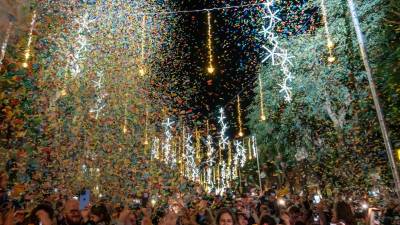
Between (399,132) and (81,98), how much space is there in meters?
16.6

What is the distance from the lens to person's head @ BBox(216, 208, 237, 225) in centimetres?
575

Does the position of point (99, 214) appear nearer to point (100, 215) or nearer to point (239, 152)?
point (100, 215)

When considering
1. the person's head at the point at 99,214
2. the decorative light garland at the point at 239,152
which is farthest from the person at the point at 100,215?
the decorative light garland at the point at 239,152

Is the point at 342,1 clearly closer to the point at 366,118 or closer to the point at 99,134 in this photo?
the point at 366,118

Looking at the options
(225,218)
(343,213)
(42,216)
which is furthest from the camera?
(343,213)

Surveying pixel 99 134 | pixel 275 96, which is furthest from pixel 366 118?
pixel 99 134

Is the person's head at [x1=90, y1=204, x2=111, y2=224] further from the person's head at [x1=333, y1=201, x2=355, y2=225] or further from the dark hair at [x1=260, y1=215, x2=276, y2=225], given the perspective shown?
the person's head at [x1=333, y1=201, x2=355, y2=225]

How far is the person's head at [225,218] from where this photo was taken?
575cm

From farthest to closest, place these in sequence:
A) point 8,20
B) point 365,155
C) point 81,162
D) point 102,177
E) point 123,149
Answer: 1. point 123,149
2. point 102,177
3. point 81,162
4. point 365,155
5. point 8,20

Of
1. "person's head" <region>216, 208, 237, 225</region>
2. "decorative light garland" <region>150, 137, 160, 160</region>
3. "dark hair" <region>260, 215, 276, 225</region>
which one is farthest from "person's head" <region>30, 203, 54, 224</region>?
"decorative light garland" <region>150, 137, 160, 160</region>

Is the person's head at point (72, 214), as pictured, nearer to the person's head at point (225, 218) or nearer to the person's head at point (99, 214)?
the person's head at point (99, 214)

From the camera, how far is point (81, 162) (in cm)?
2142

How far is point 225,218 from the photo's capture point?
5.79 m

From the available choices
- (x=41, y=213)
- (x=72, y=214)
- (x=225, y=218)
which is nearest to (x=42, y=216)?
(x=41, y=213)
